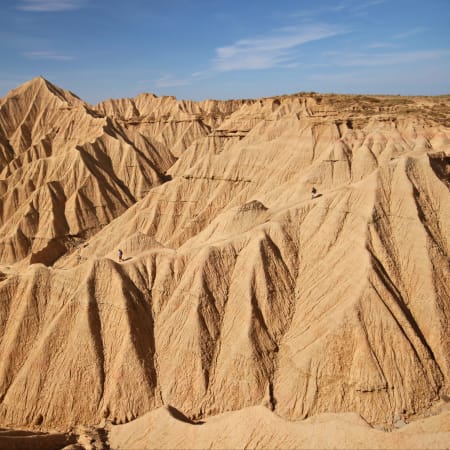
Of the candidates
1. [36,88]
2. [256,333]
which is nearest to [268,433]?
[256,333]

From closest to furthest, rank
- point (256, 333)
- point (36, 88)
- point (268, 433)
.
A: 1. point (268, 433)
2. point (256, 333)
3. point (36, 88)

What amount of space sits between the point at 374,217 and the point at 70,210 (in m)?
43.0

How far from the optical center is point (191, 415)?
23.8m

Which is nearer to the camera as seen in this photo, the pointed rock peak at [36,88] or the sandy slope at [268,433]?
the sandy slope at [268,433]

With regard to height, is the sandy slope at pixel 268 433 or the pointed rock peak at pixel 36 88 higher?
the pointed rock peak at pixel 36 88

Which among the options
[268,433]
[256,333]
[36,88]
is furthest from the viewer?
[36,88]

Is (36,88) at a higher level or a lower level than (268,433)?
higher

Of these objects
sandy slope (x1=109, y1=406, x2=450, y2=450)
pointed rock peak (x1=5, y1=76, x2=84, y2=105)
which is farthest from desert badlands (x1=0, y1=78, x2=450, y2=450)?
pointed rock peak (x1=5, y1=76, x2=84, y2=105)

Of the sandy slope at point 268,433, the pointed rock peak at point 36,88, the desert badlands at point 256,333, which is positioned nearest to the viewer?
the sandy slope at point 268,433

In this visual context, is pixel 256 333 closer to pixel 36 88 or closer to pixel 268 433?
pixel 268 433

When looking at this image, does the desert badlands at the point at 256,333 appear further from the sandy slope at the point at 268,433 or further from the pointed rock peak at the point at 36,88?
the pointed rock peak at the point at 36,88

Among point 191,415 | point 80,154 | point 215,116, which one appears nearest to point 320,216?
point 191,415

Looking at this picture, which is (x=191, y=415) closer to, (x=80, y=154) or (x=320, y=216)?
(x=320, y=216)

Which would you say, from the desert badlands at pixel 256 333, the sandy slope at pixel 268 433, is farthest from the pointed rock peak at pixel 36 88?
the sandy slope at pixel 268 433
